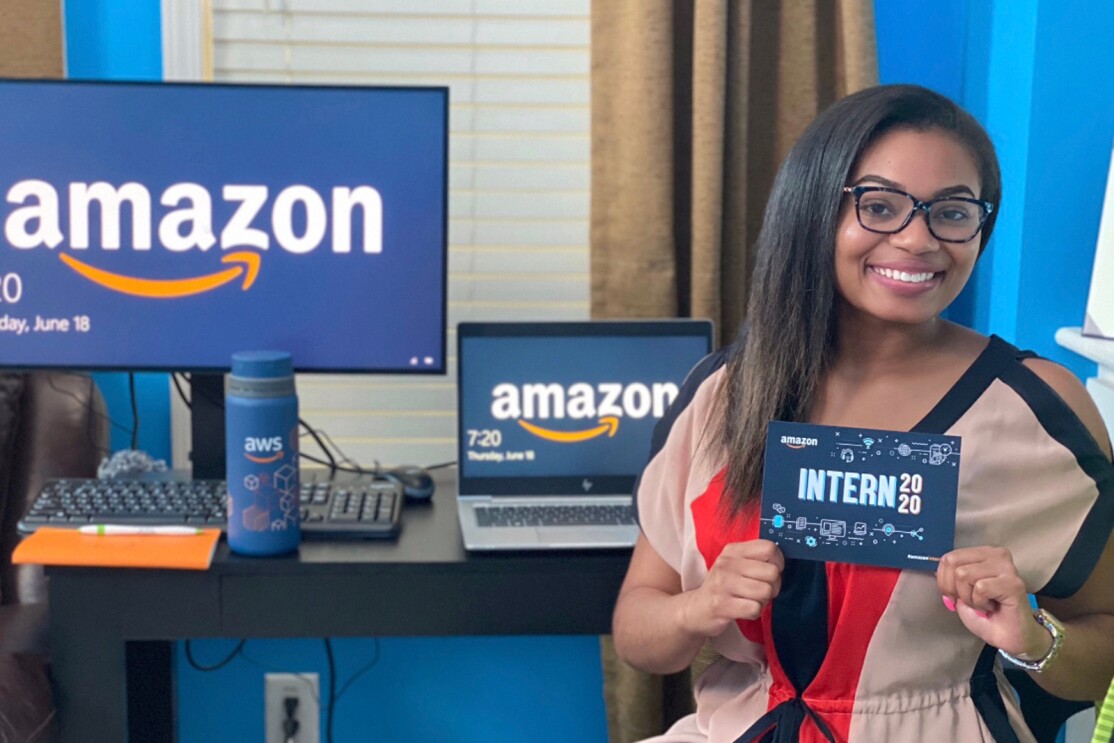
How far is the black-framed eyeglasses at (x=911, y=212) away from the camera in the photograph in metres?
1.14

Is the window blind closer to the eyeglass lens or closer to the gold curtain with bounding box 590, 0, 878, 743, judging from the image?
the gold curtain with bounding box 590, 0, 878, 743

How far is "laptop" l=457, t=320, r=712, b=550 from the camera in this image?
1750mm

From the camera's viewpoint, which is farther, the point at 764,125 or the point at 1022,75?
the point at 764,125

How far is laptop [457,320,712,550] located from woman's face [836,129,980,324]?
1.99ft

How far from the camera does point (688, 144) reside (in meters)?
1.94

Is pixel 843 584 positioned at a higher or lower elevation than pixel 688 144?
lower

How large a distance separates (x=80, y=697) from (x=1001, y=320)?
4.38ft

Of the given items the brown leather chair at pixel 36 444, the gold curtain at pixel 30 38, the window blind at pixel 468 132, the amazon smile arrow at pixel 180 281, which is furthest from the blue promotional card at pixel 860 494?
the gold curtain at pixel 30 38

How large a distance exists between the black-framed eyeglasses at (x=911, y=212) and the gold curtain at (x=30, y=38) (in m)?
1.40

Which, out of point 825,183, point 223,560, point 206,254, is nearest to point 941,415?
point 825,183

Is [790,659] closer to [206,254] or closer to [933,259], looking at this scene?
[933,259]

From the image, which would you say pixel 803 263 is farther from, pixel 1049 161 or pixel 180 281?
pixel 180 281

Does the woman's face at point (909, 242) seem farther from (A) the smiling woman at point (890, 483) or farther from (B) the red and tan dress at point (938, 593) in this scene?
(B) the red and tan dress at point (938, 593)

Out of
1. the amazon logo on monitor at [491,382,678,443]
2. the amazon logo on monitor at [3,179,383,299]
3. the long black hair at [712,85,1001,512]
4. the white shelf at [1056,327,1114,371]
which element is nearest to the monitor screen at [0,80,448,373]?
the amazon logo on monitor at [3,179,383,299]
